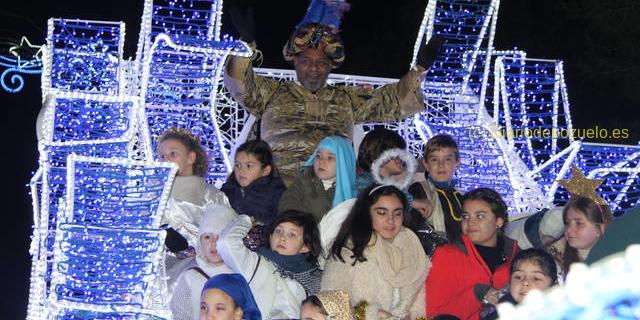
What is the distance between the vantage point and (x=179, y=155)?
5.45 meters

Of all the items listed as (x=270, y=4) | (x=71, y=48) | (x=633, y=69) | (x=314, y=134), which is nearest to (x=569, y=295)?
(x=71, y=48)

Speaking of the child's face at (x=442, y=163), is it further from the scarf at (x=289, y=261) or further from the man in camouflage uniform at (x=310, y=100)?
the scarf at (x=289, y=261)

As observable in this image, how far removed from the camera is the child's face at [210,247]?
15.6ft

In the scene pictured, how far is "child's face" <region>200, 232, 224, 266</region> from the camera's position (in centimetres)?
477

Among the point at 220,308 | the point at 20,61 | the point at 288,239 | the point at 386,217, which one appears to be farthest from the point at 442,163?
the point at 20,61

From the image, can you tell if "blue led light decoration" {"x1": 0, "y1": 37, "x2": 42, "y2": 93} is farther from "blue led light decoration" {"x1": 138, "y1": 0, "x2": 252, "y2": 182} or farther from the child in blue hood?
the child in blue hood

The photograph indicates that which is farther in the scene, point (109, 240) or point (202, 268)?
point (202, 268)

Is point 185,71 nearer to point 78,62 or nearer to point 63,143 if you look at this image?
point 78,62

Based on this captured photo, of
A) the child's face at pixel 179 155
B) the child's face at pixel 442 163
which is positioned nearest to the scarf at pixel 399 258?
the child's face at pixel 442 163

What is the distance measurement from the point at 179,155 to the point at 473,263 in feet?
5.39

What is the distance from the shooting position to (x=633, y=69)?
15.5 metres

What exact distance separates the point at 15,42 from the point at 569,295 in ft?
30.4

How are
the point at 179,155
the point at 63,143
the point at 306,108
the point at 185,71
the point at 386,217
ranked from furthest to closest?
the point at 306,108 < the point at 185,71 < the point at 179,155 < the point at 386,217 < the point at 63,143

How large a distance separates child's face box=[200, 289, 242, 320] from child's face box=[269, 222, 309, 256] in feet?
1.85
